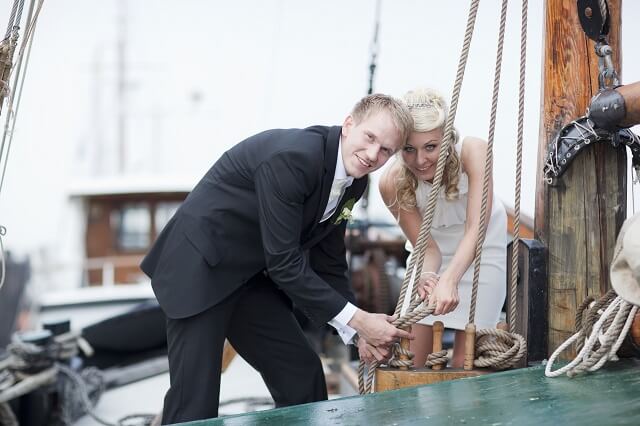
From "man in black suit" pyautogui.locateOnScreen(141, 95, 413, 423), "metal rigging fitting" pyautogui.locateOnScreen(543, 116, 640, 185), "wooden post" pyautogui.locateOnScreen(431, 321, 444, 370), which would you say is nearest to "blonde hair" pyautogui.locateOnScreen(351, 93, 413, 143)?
"man in black suit" pyautogui.locateOnScreen(141, 95, 413, 423)

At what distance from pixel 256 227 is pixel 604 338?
1.01m

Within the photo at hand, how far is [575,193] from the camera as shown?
2.14 m

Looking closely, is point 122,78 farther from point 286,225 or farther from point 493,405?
point 493,405

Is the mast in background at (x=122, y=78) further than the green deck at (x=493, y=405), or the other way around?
the mast in background at (x=122, y=78)

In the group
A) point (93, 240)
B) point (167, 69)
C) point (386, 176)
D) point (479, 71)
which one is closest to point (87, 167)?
point (167, 69)

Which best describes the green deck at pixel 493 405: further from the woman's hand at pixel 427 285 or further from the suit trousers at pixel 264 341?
the suit trousers at pixel 264 341

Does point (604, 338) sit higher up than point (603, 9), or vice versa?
point (603, 9)

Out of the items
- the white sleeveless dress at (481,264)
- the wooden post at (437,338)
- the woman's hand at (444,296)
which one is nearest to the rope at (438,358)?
the wooden post at (437,338)

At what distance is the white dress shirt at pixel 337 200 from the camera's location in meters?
2.15

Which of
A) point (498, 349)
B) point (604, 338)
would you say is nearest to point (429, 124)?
point (498, 349)

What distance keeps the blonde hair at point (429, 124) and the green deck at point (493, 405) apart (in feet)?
2.34

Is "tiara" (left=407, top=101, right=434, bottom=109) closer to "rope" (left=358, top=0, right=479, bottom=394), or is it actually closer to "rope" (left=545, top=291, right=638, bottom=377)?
"rope" (left=358, top=0, right=479, bottom=394)

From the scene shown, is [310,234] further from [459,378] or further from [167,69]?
[167,69]

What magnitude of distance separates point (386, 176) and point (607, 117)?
902 millimetres
